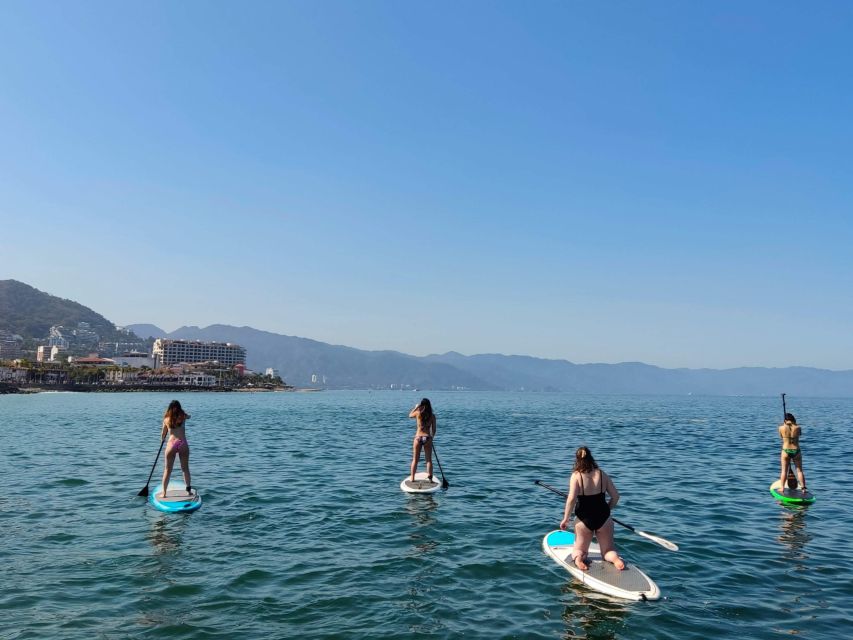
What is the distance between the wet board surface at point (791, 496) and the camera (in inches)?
741

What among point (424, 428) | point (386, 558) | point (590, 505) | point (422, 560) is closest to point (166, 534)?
point (386, 558)

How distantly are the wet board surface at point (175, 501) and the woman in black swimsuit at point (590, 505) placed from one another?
10725 millimetres

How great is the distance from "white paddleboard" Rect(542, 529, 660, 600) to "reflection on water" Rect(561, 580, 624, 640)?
0.52 ft

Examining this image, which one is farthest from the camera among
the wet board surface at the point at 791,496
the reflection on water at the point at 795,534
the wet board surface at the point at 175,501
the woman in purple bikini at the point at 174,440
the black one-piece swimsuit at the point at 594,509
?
the wet board surface at the point at 791,496

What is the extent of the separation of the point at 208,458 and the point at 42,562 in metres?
17.9

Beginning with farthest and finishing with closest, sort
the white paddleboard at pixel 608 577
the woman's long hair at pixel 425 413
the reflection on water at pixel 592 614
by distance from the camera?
the woman's long hair at pixel 425 413 → the white paddleboard at pixel 608 577 → the reflection on water at pixel 592 614

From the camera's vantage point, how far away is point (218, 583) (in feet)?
36.0

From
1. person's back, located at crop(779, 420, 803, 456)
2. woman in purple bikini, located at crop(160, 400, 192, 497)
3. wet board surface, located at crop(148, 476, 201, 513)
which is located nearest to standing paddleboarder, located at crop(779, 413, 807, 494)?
person's back, located at crop(779, 420, 803, 456)

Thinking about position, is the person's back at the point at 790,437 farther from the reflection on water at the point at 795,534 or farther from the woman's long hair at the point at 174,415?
the woman's long hair at the point at 174,415

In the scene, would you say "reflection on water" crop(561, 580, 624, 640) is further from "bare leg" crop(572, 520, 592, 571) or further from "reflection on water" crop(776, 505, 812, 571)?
"reflection on water" crop(776, 505, 812, 571)

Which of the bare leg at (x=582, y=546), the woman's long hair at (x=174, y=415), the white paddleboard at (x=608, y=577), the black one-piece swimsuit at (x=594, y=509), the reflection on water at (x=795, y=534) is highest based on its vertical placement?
the woman's long hair at (x=174, y=415)

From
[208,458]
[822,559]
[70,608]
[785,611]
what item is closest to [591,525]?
[785,611]

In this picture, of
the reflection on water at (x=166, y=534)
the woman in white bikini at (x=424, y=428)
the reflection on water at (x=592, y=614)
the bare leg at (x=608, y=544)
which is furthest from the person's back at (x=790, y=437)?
the reflection on water at (x=166, y=534)

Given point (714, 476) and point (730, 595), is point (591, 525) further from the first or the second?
point (714, 476)
